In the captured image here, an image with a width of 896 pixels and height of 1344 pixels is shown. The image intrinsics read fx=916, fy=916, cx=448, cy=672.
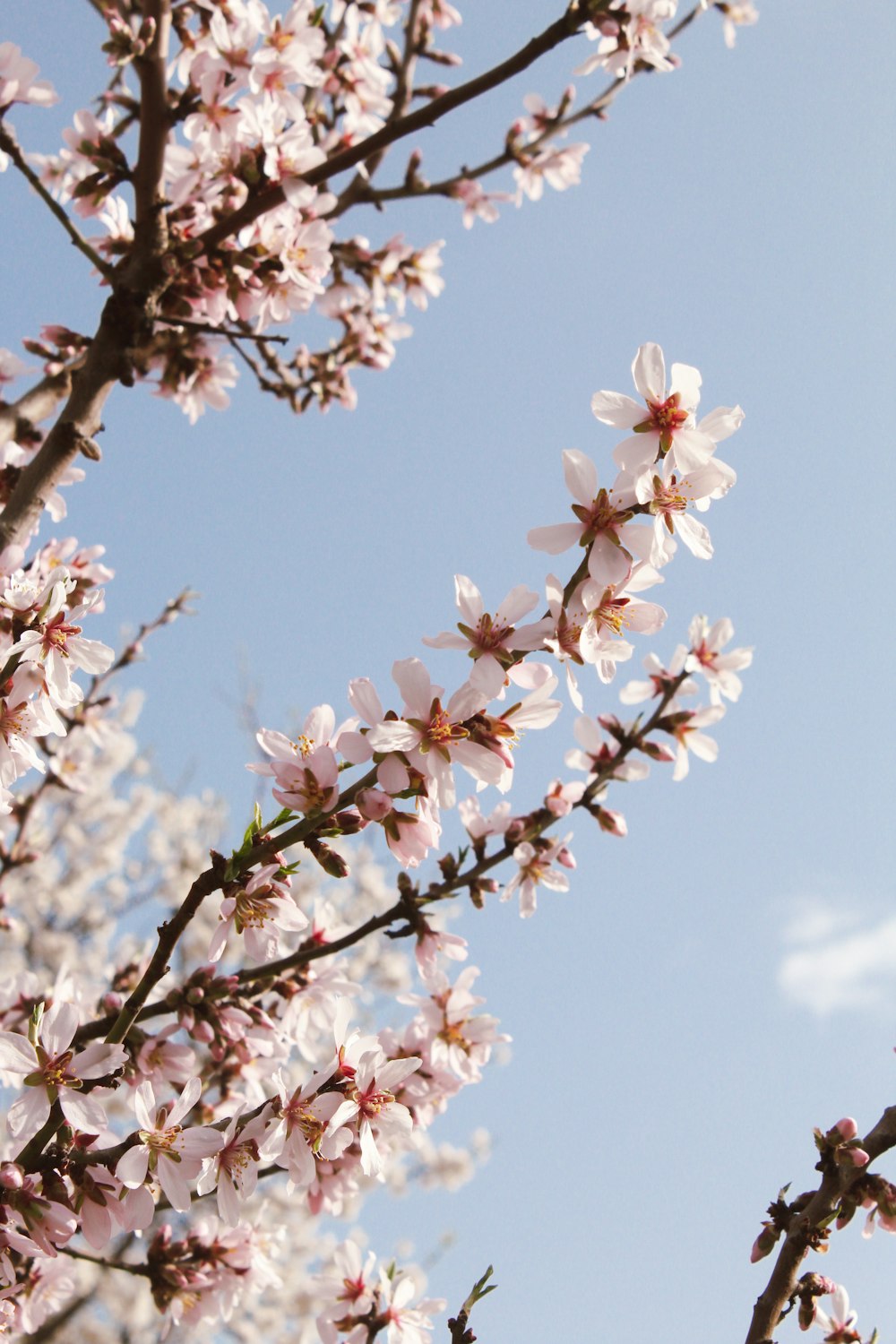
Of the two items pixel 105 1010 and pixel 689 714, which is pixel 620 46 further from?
pixel 105 1010

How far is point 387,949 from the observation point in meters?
13.8

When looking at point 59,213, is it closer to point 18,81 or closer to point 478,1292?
point 18,81

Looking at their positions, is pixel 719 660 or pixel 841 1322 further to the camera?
pixel 719 660

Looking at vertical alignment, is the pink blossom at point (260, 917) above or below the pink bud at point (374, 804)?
below

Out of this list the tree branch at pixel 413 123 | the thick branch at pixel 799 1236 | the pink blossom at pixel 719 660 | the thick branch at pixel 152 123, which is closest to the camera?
the thick branch at pixel 799 1236

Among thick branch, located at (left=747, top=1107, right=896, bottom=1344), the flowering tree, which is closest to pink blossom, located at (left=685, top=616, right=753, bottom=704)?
the flowering tree

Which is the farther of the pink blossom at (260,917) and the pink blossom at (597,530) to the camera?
the pink blossom at (260,917)

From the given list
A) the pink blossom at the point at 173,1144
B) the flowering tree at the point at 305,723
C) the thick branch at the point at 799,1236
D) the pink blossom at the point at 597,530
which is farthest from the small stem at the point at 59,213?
the thick branch at the point at 799,1236

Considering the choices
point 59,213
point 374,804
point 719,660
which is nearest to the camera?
point 374,804

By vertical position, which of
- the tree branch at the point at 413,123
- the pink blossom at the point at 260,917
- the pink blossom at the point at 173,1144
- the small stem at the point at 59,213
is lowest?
the pink blossom at the point at 173,1144

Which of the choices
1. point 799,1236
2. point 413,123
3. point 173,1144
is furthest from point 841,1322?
point 413,123

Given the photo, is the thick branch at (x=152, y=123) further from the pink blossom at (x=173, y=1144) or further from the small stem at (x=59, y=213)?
the pink blossom at (x=173, y=1144)

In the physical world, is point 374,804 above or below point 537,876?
below

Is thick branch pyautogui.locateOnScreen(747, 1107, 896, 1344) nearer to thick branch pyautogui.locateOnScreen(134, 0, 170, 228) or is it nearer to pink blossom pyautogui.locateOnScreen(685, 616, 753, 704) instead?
pink blossom pyautogui.locateOnScreen(685, 616, 753, 704)
